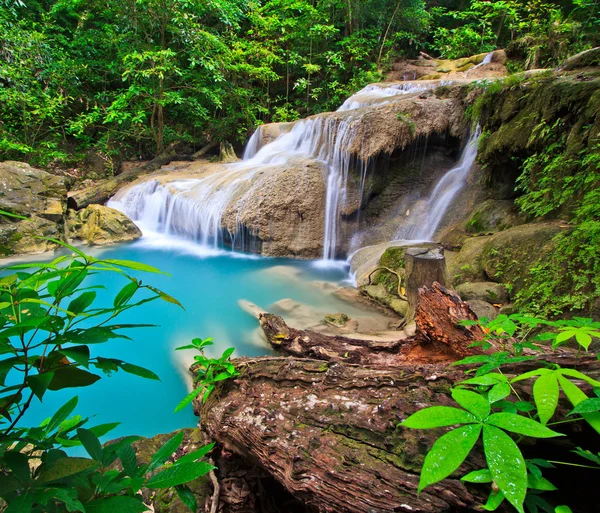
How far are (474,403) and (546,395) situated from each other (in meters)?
0.17

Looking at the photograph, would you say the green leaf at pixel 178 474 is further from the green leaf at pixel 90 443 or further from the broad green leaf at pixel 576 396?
the broad green leaf at pixel 576 396

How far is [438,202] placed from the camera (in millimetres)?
7008

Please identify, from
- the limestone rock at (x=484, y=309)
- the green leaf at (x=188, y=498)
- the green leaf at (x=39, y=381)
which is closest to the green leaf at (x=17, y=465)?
the green leaf at (x=39, y=381)

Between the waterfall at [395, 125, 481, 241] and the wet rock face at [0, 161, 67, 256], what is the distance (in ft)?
26.7

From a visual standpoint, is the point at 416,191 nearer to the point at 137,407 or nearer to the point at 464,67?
the point at 137,407

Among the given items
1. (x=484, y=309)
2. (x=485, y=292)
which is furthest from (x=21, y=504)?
(x=485, y=292)

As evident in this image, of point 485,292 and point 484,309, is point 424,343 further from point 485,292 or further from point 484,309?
point 485,292

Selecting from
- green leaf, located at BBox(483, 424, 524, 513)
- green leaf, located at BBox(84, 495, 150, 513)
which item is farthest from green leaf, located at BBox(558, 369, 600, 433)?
green leaf, located at BBox(84, 495, 150, 513)

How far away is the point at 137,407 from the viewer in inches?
130

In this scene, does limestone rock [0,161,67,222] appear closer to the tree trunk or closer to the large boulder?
the tree trunk

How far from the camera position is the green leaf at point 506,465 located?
608 millimetres

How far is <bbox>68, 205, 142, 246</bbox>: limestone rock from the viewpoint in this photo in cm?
840

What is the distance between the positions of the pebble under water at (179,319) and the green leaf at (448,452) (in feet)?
4.67

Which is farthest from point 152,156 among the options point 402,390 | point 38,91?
point 402,390
